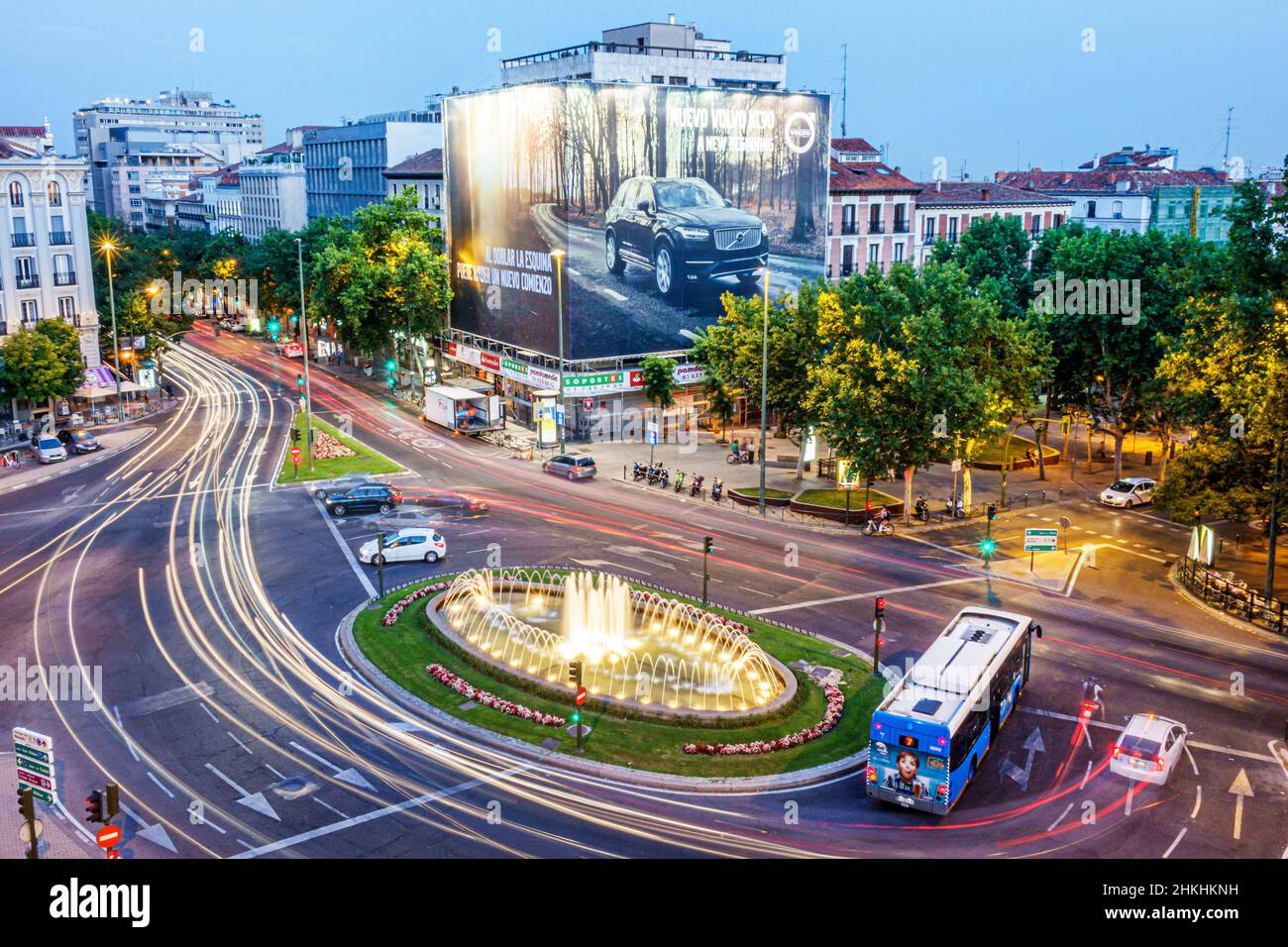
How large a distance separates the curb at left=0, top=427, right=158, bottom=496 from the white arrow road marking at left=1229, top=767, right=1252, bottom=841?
63.9 m

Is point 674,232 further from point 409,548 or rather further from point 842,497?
point 409,548

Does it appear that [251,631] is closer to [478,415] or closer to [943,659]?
[943,659]

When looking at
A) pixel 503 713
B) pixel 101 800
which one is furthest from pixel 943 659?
pixel 101 800

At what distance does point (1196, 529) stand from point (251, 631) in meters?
40.5

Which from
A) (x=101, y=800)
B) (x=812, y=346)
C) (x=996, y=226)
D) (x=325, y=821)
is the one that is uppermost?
(x=996, y=226)

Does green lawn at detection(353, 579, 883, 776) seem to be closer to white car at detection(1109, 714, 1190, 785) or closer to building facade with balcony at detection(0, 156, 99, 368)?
white car at detection(1109, 714, 1190, 785)

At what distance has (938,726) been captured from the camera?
26.4 meters

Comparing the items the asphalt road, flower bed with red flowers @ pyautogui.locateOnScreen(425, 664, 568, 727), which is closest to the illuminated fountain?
flower bed with red flowers @ pyautogui.locateOnScreen(425, 664, 568, 727)

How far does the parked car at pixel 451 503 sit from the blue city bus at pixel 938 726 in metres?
32.2

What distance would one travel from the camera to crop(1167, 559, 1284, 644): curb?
40.9 metres

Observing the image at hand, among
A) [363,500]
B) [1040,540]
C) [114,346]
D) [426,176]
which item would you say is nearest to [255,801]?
[363,500]

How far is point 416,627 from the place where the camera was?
39406 millimetres

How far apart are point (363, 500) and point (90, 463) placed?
25940 millimetres

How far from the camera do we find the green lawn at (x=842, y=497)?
5941 cm
